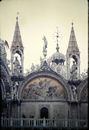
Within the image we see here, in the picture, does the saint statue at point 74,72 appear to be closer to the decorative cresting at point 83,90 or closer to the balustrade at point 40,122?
the decorative cresting at point 83,90

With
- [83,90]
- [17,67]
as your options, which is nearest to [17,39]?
[17,67]

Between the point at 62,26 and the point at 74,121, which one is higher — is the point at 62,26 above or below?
above

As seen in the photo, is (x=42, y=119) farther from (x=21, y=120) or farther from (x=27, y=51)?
(x=27, y=51)

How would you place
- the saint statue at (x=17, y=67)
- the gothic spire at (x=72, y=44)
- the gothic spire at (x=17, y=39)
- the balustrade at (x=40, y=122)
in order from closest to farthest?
1. the balustrade at (x=40, y=122)
2. the gothic spire at (x=72, y=44)
3. the gothic spire at (x=17, y=39)
4. the saint statue at (x=17, y=67)

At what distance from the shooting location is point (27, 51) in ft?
30.4

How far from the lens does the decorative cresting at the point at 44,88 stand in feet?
30.4

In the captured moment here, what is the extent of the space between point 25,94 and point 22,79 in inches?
14.7

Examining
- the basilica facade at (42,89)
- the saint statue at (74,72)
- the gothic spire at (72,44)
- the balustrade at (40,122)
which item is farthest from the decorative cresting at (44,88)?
the gothic spire at (72,44)

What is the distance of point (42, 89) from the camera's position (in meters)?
9.27

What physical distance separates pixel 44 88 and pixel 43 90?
2.2 inches

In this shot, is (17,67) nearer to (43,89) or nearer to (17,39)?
(17,39)

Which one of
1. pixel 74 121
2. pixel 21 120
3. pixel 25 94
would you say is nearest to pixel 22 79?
pixel 25 94

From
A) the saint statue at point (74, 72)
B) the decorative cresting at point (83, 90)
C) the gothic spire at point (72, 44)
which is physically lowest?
the decorative cresting at point (83, 90)

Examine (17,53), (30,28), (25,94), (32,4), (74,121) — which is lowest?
(74,121)
